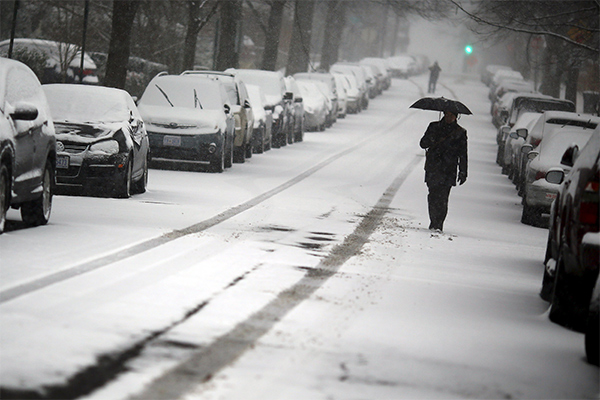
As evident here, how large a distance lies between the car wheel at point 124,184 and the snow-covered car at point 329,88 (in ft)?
87.1

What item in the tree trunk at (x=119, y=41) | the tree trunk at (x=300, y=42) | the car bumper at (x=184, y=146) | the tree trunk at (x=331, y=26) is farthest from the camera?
the tree trunk at (x=331, y=26)

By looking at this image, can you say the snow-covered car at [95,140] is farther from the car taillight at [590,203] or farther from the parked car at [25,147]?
the car taillight at [590,203]

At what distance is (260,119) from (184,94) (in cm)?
545

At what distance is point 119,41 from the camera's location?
2509 cm

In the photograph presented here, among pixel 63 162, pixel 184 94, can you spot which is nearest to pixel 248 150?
pixel 184 94

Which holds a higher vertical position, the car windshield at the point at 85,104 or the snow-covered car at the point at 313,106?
the car windshield at the point at 85,104

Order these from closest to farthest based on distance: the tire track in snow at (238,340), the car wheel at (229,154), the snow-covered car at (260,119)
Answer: the tire track in snow at (238,340) < the car wheel at (229,154) < the snow-covered car at (260,119)

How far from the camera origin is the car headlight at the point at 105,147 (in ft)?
51.8

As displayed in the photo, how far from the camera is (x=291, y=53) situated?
2158 inches

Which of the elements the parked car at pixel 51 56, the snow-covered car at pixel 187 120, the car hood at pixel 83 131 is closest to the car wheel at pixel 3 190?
the car hood at pixel 83 131

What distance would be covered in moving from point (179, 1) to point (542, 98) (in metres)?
15.1

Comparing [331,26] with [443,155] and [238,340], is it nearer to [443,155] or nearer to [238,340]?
[443,155]

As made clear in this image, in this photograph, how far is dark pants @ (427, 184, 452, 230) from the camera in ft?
49.2


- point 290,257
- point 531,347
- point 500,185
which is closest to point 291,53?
point 500,185
